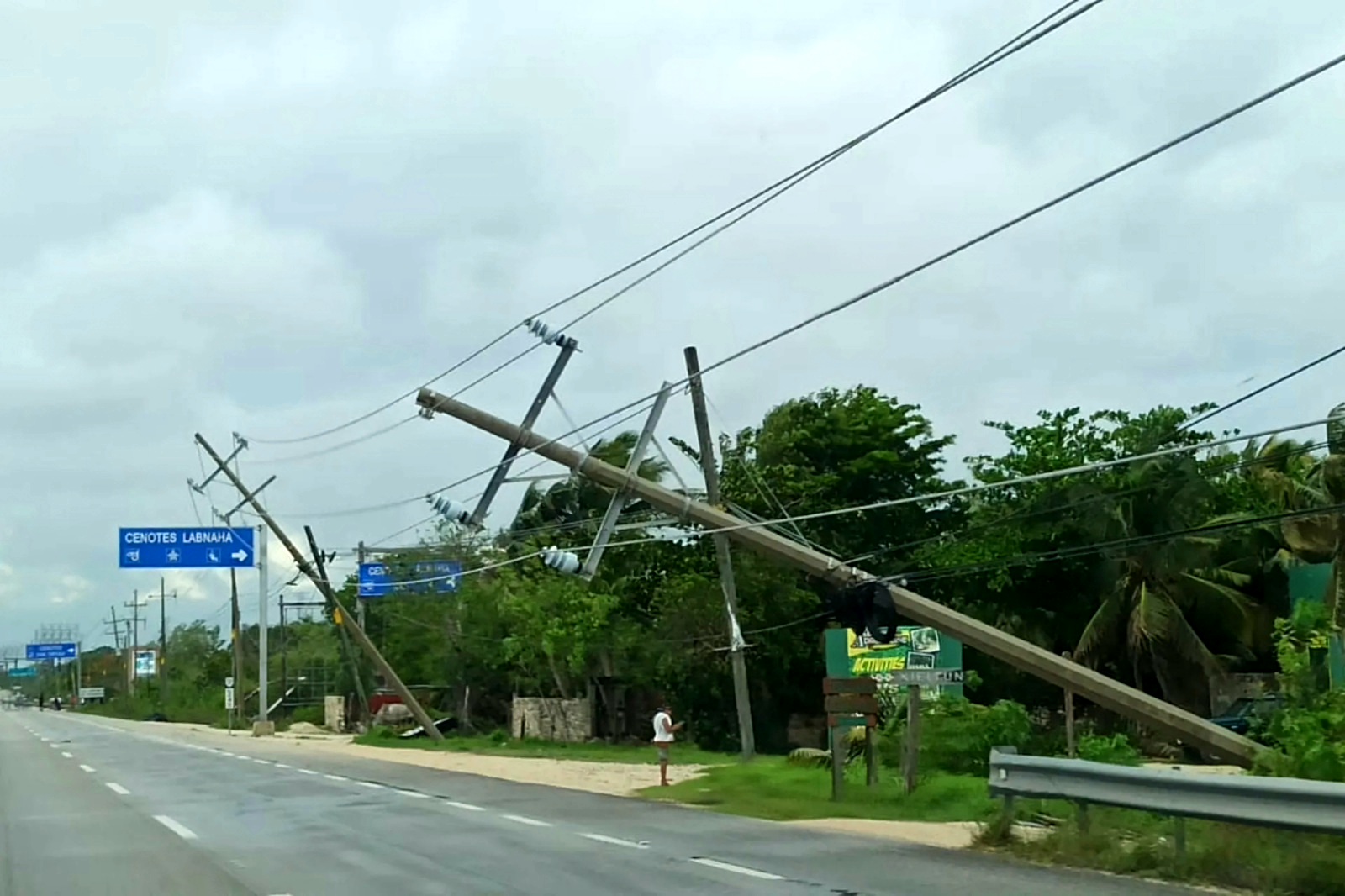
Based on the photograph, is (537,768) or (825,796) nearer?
(825,796)

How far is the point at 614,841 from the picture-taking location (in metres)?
17.1

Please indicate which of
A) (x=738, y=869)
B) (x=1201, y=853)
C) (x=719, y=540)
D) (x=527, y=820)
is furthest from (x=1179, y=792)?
(x=719, y=540)

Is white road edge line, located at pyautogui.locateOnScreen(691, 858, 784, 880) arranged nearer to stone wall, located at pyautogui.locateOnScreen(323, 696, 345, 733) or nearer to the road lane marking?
the road lane marking

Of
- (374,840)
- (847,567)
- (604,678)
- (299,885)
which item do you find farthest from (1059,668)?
(604,678)

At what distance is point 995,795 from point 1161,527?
87.7 ft

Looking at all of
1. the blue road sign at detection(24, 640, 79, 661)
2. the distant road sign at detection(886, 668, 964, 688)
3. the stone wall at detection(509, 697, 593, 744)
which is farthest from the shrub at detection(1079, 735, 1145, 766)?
the blue road sign at detection(24, 640, 79, 661)

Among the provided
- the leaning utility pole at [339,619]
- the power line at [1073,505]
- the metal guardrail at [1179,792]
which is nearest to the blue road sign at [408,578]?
the leaning utility pole at [339,619]

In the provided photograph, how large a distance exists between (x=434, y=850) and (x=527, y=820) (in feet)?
12.0

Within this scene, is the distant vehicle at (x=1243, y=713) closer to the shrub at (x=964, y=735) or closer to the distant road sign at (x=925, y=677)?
the shrub at (x=964, y=735)

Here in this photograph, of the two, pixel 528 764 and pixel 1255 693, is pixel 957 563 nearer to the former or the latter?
pixel 1255 693

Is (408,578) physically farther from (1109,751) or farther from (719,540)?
(1109,751)

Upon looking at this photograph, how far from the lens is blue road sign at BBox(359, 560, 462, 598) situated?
51.7m

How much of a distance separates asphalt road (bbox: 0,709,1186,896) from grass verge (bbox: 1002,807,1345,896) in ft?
1.85

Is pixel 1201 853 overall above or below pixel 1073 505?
below
